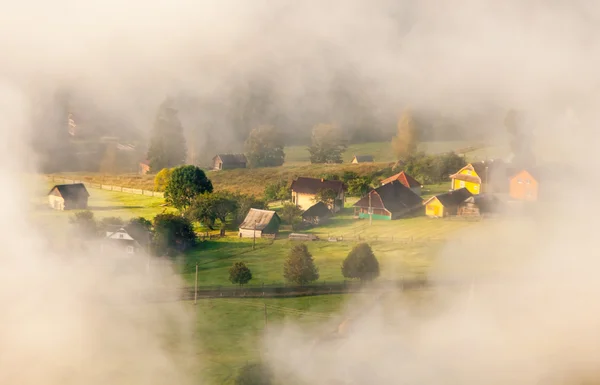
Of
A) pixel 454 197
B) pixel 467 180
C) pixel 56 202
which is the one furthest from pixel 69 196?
pixel 467 180

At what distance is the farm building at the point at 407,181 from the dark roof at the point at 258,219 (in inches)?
81.1

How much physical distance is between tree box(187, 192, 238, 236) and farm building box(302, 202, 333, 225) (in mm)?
1030

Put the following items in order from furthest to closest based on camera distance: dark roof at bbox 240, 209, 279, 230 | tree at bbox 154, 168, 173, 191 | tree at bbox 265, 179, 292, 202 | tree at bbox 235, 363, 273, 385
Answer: tree at bbox 265, 179, 292, 202
tree at bbox 154, 168, 173, 191
dark roof at bbox 240, 209, 279, 230
tree at bbox 235, 363, 273, 385

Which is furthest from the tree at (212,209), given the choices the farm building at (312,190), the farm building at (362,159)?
the farm building at (362,159)

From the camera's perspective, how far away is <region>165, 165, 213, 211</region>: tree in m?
12.9

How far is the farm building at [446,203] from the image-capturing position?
40.1ft

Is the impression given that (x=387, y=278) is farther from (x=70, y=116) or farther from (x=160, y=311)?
(x=70, y=116)

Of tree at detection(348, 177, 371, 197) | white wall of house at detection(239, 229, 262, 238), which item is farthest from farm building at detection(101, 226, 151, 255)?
tree at detection(348, 177, 371, 197)

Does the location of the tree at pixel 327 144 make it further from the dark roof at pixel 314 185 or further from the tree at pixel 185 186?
the tree at pixel 185 186

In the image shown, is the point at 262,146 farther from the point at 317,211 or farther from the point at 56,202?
the point at 56,202

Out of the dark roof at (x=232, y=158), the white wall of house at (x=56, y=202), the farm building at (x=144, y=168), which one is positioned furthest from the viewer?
the dark roof at (x=232, y=158)

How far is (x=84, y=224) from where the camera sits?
10.6 m

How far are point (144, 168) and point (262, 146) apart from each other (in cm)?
272

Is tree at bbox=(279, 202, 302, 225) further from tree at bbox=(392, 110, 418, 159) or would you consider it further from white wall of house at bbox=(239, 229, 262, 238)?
tree at bbox=(392, 110, 418, 159)
